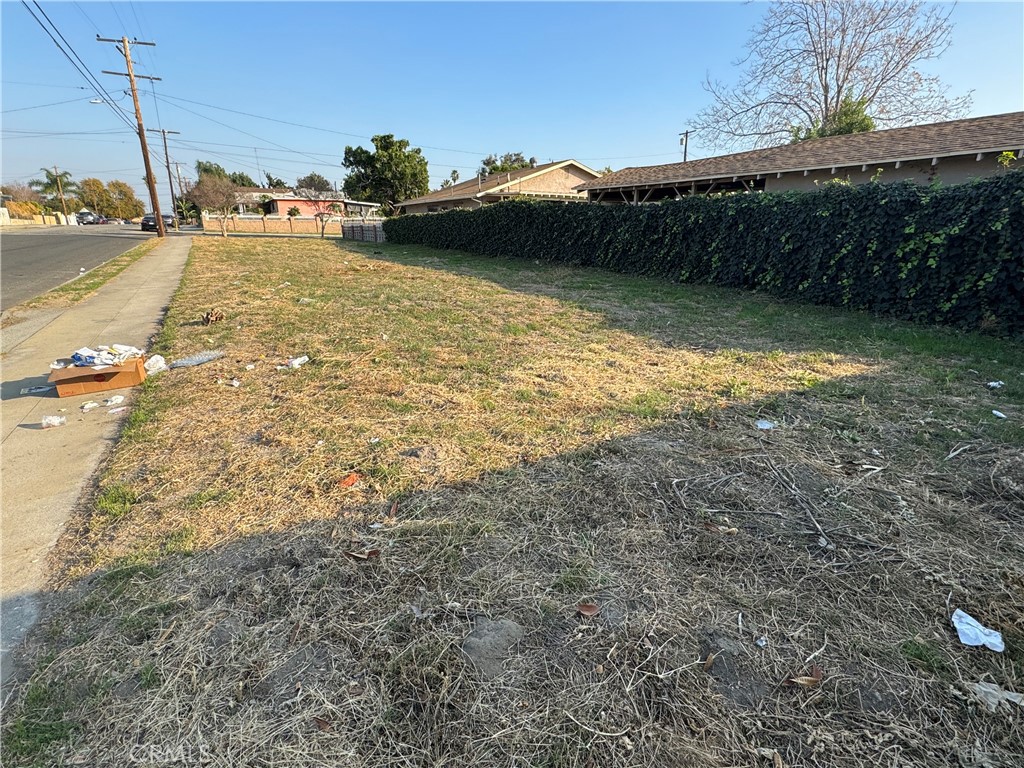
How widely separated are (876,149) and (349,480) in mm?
14243

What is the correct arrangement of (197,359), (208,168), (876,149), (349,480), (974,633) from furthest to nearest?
1. (208,168)
2. (876,149)
3. (197,359)
4. (349,480)
5. (974,633)

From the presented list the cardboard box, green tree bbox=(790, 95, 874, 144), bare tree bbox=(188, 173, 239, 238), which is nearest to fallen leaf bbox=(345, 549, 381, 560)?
the cardboard box

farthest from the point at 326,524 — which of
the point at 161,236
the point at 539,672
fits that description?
the point at 161,236

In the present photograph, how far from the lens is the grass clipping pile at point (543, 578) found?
4.70ft

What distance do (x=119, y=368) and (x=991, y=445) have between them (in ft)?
21.5

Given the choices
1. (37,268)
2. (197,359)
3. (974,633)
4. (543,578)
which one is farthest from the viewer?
(37,268)

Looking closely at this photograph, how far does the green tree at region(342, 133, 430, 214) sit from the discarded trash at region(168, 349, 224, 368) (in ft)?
138

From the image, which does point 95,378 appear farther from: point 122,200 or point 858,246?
point 122,200

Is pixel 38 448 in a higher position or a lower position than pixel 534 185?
lower

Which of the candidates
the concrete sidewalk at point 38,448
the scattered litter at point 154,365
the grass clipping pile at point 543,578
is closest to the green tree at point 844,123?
the grass clipping pile at point 543,578

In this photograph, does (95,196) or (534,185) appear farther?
(95,196)

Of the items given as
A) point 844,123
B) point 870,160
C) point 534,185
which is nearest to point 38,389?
point 870,160

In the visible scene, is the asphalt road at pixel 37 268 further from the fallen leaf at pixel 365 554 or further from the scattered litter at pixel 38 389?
the fallen leaf at pixel 365 554

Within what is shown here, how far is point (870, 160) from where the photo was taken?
1081cm
